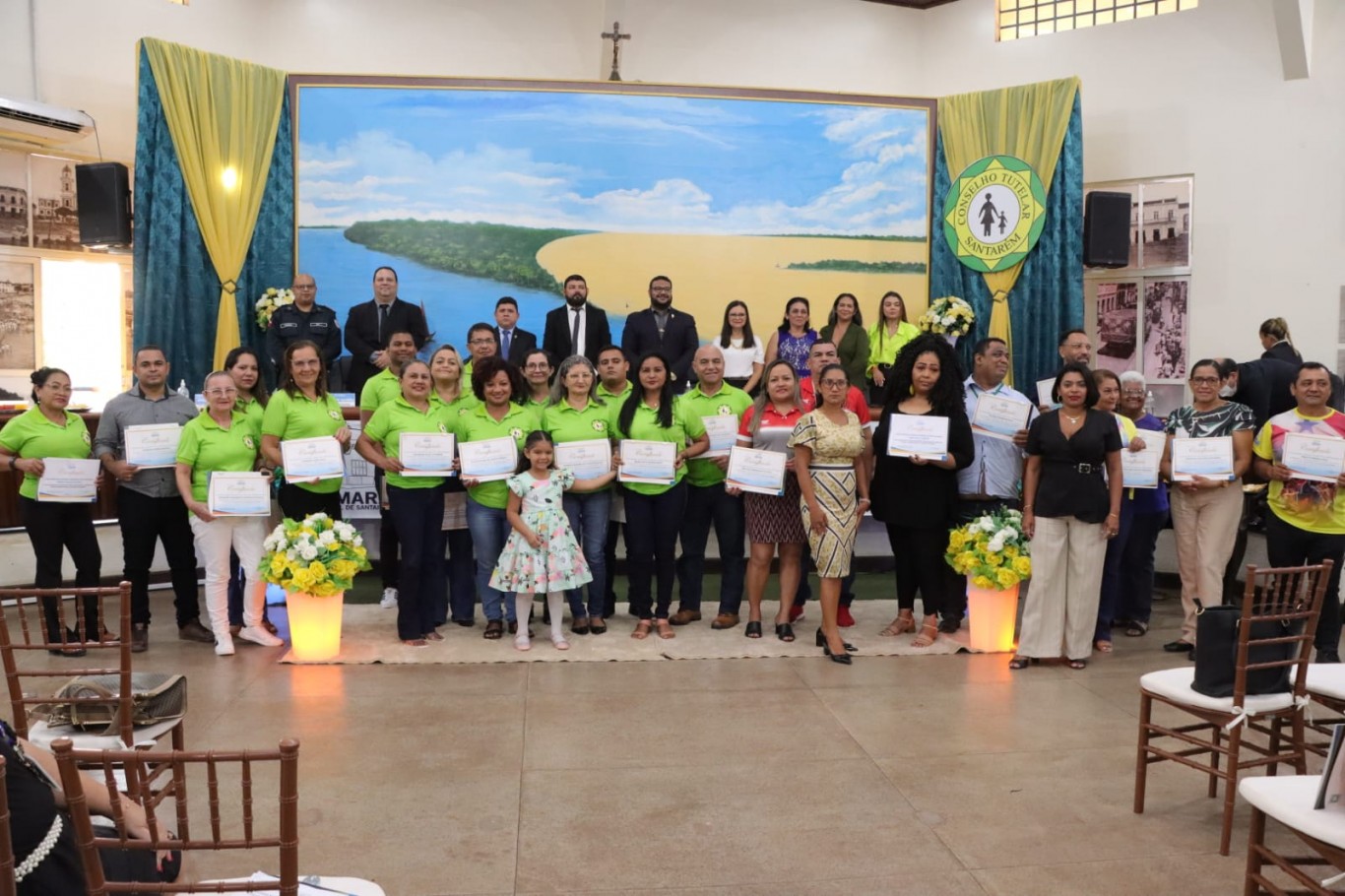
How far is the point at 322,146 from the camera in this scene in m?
9.52

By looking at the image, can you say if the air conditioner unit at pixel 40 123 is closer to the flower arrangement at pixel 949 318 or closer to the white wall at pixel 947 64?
the white wall at pixel 947 64

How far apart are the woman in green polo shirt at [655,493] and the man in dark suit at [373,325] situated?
9.42 ft

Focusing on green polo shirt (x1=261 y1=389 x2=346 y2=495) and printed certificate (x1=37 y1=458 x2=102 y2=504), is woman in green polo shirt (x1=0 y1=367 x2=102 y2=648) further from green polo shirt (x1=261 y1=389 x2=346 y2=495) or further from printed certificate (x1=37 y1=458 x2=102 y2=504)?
green polo shirt (x1=261 y1=389 x2=346 y2=495)

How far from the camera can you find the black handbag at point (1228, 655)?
12.0ft

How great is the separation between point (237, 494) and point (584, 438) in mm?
1916

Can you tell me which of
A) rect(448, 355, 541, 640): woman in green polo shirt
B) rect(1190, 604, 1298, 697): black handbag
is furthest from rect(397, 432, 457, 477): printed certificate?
rect(1190, 604, 1298, 697): black handbag

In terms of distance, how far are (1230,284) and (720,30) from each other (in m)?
5.50

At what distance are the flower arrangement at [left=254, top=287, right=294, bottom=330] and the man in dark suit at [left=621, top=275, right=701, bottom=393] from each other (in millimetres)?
2756

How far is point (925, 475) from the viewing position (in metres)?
6.20

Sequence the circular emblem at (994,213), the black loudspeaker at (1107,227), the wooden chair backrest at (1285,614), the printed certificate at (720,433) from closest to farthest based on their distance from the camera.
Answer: the wooden chair backrest at (1285,614), the printed certificate at (720,433), the black loudspeaker at (1107,227), the circular emblem at (994,213)

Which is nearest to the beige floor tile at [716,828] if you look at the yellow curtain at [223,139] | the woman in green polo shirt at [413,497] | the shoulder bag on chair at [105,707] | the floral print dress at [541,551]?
the shoulder bag on chair at [105,707]

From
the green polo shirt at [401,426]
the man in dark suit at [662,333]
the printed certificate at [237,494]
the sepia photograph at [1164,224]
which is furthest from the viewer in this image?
the sepia photograph at [1164,224]

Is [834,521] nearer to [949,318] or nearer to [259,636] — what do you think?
[259,636]

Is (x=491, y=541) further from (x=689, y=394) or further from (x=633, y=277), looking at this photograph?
(x=633, y=277)
